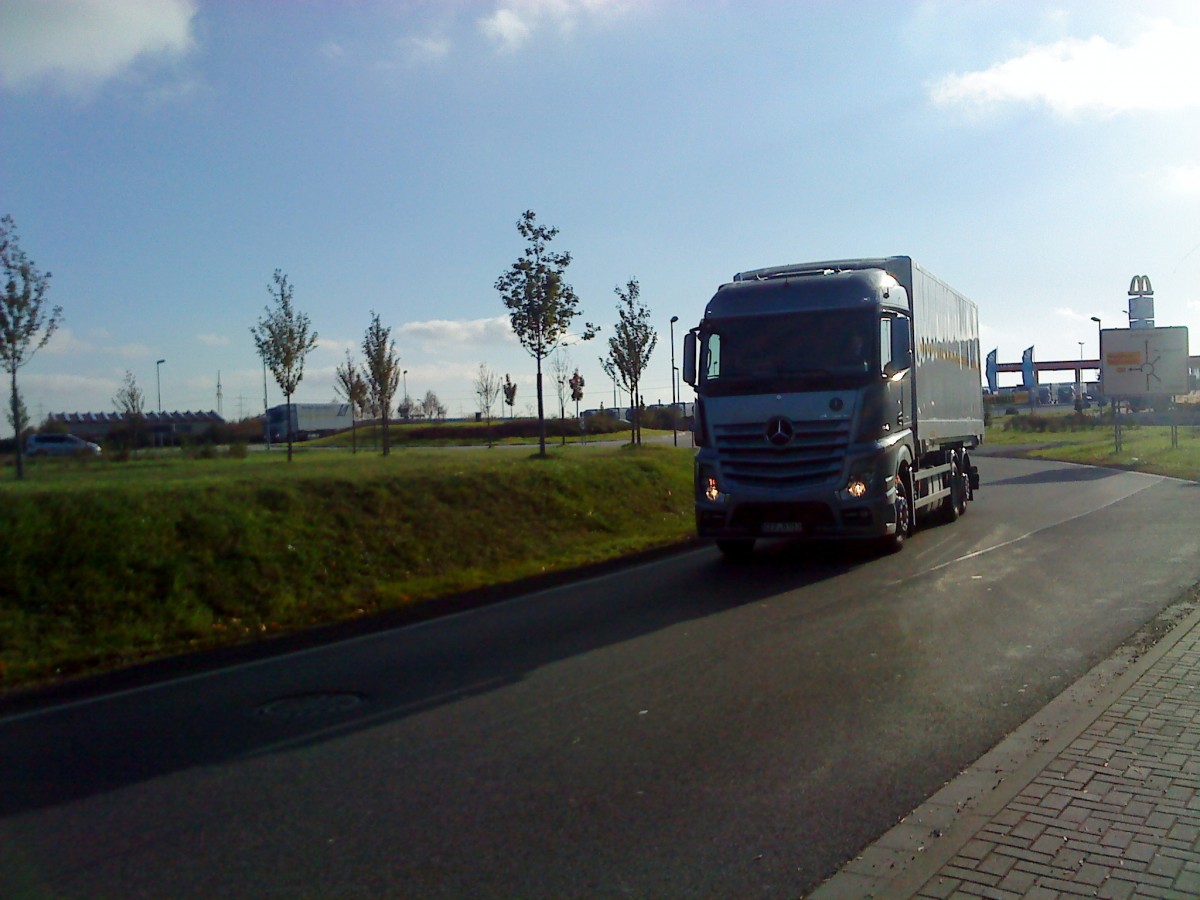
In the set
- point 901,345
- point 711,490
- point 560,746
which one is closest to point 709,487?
point 711,490

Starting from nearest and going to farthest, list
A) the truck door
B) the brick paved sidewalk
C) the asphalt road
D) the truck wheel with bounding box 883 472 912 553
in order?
the brick paved sidewalk → the asphalt road → the truck door → the truck wheel with bounding box 883 472 912 553

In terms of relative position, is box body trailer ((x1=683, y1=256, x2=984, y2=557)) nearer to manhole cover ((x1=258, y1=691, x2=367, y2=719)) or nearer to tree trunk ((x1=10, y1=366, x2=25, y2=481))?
manhole cover ((x1=258, y1=691, x2=367, y2=719))

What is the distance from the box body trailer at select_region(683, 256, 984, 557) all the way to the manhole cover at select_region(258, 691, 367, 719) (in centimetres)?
689

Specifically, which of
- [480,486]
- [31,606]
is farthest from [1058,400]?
[31,606]

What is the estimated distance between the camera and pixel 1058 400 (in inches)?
5187

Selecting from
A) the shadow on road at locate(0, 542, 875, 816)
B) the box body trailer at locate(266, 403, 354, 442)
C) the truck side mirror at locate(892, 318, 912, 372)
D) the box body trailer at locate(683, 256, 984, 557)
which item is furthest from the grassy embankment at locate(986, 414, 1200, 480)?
the box body trailer at locate(266, 403, 354, 442)

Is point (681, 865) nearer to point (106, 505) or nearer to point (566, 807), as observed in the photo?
point (566, 807)

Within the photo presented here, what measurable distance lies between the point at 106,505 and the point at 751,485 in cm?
787

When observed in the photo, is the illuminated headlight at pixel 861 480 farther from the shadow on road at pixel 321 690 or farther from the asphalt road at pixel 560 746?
the asphalt road at pixel 560 746

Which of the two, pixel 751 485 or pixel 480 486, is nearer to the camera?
pixel 751 485

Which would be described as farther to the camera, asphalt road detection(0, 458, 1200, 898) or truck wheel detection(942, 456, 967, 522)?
truck wheel detection(942, 456, 967, 522)

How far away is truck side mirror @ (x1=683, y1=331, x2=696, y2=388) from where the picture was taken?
47.9ft

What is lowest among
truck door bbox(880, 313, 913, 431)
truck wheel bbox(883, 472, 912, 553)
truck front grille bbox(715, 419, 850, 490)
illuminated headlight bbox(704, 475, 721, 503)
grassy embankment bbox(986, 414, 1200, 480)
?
grassy embankment bbox(986, 414, 1200, 480)

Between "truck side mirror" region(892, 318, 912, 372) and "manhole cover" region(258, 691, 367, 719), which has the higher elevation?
"truck side mirror" region(892, 318, 912, 372)
